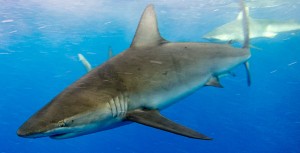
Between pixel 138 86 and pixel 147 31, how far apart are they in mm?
938

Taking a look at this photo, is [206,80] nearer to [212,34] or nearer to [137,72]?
[137,72]

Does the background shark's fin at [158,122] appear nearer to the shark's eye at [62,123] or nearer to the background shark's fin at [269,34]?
the shark's eye at [62,123]

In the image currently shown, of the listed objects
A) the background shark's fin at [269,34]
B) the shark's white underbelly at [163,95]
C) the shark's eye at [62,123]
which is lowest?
the background shark's fin at [269,34]

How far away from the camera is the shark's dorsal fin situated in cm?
393

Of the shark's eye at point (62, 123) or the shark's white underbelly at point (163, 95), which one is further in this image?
the shark's white underbelly at point (163, 95)

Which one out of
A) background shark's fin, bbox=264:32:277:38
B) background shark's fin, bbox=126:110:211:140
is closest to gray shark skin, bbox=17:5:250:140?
background shark's fin, bbox=126:110:211:140

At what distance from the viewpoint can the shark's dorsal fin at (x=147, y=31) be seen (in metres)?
3.93

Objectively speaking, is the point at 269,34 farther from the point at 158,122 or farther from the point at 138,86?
the point at 158,122

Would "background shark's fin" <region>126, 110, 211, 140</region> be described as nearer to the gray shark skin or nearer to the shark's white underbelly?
the gray shark skin

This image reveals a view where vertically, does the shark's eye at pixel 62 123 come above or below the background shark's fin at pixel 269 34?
above

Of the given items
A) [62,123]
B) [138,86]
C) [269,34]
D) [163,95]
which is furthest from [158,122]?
[269,34]

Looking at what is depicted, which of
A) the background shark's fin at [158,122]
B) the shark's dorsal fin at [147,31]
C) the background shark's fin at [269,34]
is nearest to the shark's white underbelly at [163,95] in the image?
the background shark's fin at [158,122]

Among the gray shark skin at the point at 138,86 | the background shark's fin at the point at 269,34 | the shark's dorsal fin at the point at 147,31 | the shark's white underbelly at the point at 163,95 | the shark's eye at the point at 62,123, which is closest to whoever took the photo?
the shark's eye at the point at 62,123

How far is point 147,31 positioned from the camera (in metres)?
A: 3.95
